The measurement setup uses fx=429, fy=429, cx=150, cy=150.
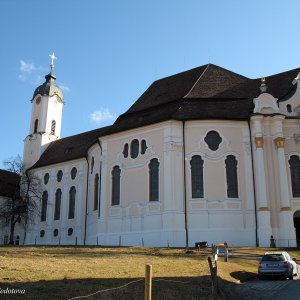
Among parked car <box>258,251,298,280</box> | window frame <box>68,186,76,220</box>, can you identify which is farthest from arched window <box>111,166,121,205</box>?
parked car <box>258,251,298,280</box>

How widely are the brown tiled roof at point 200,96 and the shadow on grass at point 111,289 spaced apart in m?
21.9

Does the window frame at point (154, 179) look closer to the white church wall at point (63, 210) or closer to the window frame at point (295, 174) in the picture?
the window frame at point (295, 174)

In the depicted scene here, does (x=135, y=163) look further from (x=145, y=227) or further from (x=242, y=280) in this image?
(x=242, y=280)

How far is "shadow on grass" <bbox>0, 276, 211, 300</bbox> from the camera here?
10.5 metres

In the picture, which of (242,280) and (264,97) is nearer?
(242,280)

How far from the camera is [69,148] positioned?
53.4 m

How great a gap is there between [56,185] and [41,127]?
11.7 m

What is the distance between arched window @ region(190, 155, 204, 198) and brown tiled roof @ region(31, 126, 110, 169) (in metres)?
17.9

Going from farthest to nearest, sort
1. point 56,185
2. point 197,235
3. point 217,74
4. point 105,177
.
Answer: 1. point 56,185
2. point 217,74
3. point 105,177
4. point 197,235

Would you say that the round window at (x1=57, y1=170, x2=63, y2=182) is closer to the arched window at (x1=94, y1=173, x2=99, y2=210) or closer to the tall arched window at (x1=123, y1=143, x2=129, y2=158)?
the arched window at (x1=94, y1=173, x2=99, y2=210)

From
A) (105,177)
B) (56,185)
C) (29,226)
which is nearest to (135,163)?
(105,177)

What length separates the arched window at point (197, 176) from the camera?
33031mm

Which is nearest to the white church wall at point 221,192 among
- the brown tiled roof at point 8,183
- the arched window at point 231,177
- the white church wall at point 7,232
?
the arched window at point 231,177

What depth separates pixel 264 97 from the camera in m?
35.0
